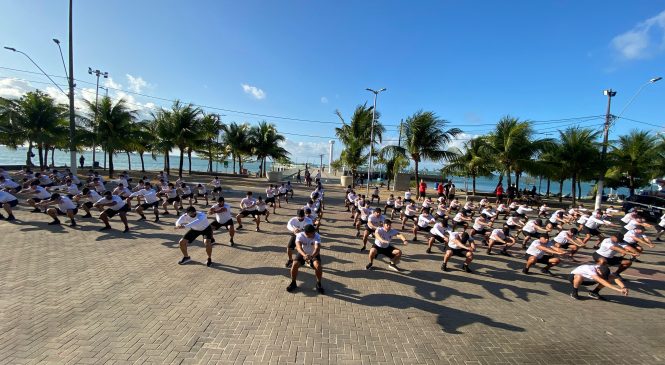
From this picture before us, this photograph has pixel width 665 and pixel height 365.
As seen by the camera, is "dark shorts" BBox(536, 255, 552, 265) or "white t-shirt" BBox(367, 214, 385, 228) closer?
"dark shorts" BBox(536, 255, 552, 265)

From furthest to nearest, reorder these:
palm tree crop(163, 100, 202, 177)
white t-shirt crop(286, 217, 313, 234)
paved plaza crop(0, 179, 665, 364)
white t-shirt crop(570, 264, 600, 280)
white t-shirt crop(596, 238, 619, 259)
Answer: palm tree crop(163, 100, 202, 177) → white t-shirt crop(596, 238, 619, 259) → white t-shirt crop(286, 217, 313, 234) → white t-shirt crop(570, 264, 600, 280) → paved plaza crop(0, 179, 665, 364)

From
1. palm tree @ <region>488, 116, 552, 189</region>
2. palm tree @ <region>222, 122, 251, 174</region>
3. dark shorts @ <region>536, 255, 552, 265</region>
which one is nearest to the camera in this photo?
dark shorts @ <region>536, 255, 552, 265</region>

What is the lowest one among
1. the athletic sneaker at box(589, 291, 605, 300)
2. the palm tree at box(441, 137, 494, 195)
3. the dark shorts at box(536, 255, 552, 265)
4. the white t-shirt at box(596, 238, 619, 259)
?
the athletic sneaker at box(589, 291, 605, 300)

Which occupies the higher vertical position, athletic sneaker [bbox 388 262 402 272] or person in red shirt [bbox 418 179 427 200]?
person in red shirt [bbox 418 179 427 200]

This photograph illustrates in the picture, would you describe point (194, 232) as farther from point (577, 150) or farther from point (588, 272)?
point (577, 150)

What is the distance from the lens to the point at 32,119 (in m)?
24.9

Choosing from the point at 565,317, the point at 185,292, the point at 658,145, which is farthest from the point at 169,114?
the point at 658,145

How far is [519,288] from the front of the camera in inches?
305

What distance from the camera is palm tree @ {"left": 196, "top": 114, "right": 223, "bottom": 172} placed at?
1255 inches

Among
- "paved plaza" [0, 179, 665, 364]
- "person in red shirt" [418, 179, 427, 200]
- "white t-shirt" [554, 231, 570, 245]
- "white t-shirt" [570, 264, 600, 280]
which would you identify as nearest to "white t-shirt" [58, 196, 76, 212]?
"paved plaza" [0, 179, 665, 364]

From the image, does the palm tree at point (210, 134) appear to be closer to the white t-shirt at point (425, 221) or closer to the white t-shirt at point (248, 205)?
the white t-shirt at point (248, 205)

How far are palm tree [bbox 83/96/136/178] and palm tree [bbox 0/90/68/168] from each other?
2.74 meters

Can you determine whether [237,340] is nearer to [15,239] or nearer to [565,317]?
[565,317]

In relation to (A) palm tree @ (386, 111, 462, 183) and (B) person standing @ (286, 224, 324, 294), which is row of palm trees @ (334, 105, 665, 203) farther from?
(B) person standing @ (286, 224, 324, 294)
